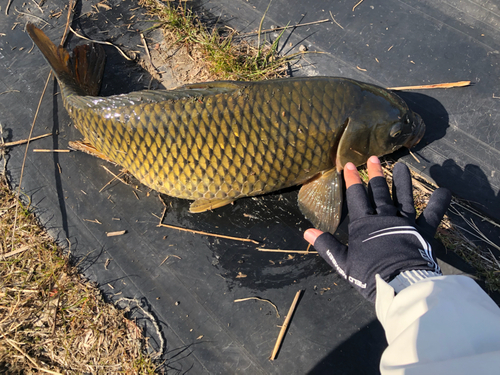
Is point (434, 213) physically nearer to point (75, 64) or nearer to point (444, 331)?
point (444, 331)

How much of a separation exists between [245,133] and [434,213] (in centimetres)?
137

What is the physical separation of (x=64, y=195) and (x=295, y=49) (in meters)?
2.52

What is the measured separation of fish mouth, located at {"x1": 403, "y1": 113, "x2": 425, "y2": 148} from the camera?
8.60 feet

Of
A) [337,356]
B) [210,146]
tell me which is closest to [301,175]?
[210,146]

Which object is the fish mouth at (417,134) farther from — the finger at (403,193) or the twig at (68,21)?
the twig at (68,21)

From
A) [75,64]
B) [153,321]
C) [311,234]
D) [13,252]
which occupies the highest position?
[75,64]

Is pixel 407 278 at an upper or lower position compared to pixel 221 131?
lower

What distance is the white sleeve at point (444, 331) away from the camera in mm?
1130

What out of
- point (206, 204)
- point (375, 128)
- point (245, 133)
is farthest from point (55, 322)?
point (375, 128)

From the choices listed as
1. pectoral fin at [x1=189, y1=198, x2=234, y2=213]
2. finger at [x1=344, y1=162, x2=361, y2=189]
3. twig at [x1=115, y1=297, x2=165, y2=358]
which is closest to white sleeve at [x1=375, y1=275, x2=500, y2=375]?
finger at [x1=344, y1=162, x2=361, y2=189]

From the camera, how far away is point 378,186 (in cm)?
232

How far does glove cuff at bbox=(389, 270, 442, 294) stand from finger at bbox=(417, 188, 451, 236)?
41 centimetres

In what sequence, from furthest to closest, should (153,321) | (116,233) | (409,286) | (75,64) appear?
(75,64) < (116,233) < (153,321) < (409,286)

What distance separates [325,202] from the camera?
2.57m
